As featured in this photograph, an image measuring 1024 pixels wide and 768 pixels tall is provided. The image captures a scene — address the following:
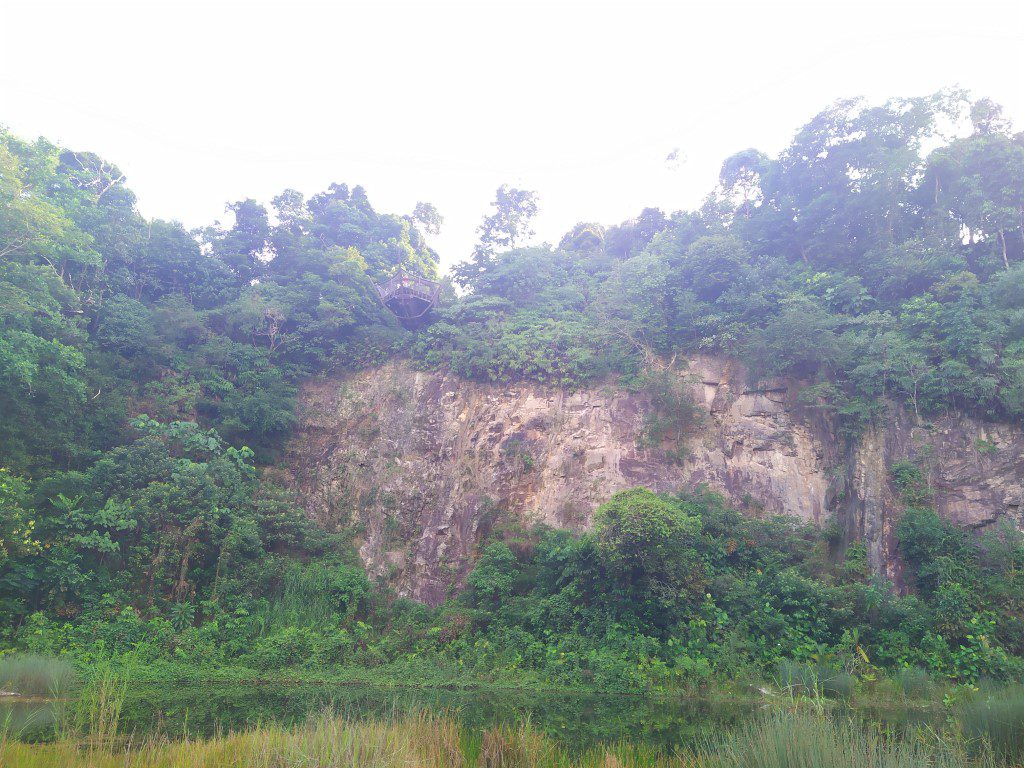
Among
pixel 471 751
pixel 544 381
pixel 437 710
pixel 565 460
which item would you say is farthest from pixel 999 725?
pixel 544 381

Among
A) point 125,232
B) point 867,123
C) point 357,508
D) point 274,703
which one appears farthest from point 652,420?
point 125,232

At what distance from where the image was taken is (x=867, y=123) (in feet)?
64.6

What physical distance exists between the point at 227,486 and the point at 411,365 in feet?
23.6

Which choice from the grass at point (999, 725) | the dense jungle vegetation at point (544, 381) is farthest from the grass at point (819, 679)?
the grass at point (999, 725)

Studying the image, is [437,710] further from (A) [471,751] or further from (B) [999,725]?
(B) [999,725]

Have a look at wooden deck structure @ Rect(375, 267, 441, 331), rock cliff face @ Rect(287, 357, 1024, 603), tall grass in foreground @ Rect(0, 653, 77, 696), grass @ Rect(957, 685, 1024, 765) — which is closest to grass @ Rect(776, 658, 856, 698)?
rock cliff face @ Rect(287, 357, 1024, 603)

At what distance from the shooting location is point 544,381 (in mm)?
18516

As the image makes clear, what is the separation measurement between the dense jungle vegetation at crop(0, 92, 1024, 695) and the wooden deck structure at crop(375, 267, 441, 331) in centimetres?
78

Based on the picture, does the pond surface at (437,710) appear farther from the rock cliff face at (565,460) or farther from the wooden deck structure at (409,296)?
the wooden deck structure at (409,296)

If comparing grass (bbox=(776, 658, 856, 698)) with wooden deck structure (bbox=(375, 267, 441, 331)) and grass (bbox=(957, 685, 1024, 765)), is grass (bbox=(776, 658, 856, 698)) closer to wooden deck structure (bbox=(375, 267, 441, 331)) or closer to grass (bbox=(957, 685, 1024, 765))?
grass (bbox=(957, 685, 1024, 765))

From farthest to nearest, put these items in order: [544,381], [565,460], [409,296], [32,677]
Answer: [409,296]
[544,381]
[565,460]
[32,677]

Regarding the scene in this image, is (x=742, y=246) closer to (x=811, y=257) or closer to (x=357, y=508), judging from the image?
(x=811, y=257)

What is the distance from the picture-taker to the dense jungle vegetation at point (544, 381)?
469 inches

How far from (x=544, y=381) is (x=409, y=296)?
266 inches
